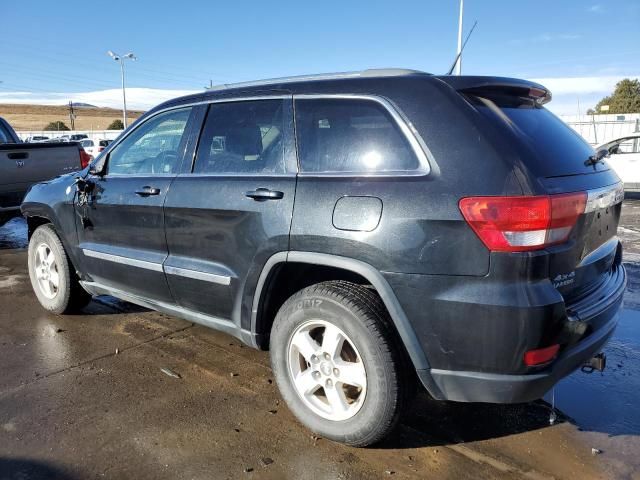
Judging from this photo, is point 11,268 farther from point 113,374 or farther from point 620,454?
point 620,454

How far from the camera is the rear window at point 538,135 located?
2.38 meters

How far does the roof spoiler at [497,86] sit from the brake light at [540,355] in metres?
1.23

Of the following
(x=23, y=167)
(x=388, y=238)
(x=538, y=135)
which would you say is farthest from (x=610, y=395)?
(x=23, y=167)

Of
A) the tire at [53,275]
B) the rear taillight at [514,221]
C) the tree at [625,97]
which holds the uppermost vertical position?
the tree at [625,97]

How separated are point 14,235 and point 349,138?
8535 mm

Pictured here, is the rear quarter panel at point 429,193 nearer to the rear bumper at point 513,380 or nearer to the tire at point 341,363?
the tire at point 341,363

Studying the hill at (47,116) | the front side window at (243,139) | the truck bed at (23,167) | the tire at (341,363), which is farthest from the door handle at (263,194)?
the hill at (47,116)

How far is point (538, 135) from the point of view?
2555mm

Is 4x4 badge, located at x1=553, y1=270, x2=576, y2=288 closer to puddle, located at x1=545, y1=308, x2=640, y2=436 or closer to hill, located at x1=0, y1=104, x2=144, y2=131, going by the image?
puddle, located at x1=545, y1=308, x2=640, y2=436

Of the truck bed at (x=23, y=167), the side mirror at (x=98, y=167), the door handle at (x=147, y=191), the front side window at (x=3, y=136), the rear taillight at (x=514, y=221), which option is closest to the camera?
the rear taillight at (x=514, y=221)

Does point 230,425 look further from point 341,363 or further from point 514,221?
point 514,221

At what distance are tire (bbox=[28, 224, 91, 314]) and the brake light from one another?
12.6ft

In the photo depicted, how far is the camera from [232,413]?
10.2ft

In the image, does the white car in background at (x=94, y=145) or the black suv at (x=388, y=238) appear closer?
the black suv at (x=388, y=238)
